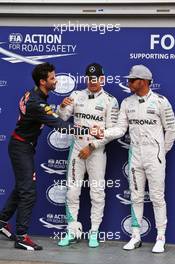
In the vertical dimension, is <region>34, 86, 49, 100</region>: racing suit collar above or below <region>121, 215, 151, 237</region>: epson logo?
above

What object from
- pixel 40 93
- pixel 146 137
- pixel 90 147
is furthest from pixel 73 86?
pixel 146 137

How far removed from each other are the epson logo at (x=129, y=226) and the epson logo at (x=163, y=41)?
5.95 ft

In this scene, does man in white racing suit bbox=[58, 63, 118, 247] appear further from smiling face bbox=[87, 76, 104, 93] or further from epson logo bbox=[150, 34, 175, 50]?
epson logo bbox=[150, 34, 175, 50]

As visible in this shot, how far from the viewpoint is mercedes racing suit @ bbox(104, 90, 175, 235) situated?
19.2 ft

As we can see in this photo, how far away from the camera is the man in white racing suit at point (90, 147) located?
6031mm

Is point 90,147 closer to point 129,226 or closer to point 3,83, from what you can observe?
point 129,226

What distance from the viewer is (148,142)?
5.86 m

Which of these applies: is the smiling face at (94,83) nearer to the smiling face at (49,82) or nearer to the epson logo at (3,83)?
the smiling face at (49,82)

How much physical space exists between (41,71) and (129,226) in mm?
1895

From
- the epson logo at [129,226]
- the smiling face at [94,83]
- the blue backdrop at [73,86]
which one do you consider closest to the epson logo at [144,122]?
the blue backdrop at [73,86]

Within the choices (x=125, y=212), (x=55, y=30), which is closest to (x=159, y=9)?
(x=55, y=30)

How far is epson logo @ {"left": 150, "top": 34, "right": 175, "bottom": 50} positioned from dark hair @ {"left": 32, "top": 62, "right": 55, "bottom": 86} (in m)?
1.10

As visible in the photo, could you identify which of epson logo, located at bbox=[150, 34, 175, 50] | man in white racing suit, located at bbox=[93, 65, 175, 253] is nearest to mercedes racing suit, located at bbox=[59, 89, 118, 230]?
man in white racing suit, located at bbox=[93, 65, 175, 253]

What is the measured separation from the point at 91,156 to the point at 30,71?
1.18m
